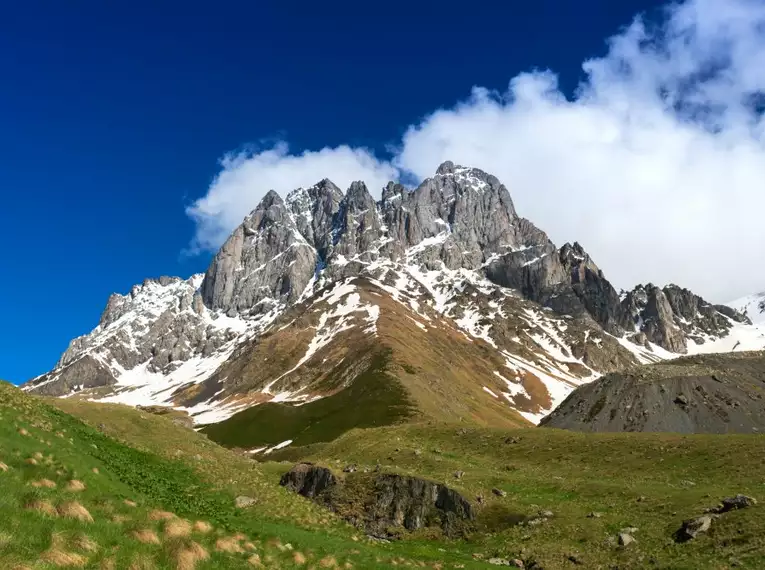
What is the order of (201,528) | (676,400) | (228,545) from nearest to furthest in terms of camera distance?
(228,545)
(201,528)
(676,400)

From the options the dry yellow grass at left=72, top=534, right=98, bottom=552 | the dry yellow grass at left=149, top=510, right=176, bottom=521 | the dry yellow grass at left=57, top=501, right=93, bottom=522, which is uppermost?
the dry yellow grass at left=57, top=501, right=93, bottom=522

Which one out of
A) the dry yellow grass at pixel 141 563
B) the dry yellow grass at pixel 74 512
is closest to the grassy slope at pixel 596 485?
the dry yellow grass at pixel 141 563

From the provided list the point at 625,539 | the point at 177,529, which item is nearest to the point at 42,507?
the point at 177,529

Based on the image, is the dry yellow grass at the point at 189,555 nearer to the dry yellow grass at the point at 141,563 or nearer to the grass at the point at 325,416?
the dry yellow grass at the point at 141,563

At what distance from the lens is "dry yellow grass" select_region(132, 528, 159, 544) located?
15.9 metres

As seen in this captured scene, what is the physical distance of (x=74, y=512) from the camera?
52.7 feet

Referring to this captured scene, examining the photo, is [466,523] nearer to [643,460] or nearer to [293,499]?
[293,499]

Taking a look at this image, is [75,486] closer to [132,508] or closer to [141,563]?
[132,508]

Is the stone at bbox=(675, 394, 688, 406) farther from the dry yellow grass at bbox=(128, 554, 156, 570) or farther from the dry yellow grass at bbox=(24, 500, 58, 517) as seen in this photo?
the dry yellow grass at bbox=(24, 500, 58, 517)

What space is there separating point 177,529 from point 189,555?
2.22 m

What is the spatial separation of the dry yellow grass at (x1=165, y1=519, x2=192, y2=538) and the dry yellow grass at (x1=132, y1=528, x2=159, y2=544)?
66cm

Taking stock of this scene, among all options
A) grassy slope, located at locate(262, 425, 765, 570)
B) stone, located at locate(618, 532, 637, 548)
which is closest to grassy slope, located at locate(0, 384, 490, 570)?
grassy slope, located at locate(262, 425, 765, 570)

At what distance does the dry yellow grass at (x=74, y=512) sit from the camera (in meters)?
15.8

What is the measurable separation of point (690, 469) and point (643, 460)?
16.8ft
